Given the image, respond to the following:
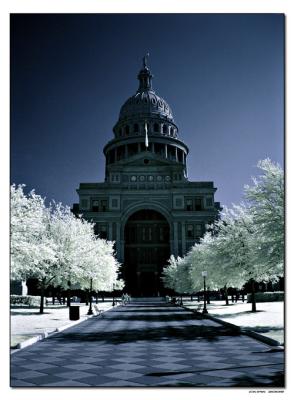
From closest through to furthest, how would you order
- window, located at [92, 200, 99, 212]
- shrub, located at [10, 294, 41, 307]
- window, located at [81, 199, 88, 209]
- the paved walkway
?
the paved walkway → shrub, located at [10, 294, 41, 307] → window, located at [81, 199, 88, 209] → window, located at [92, 200, 99, 212]

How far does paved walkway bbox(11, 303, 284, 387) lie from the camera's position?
30.9 feet

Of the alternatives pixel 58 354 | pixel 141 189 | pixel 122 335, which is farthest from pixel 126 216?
pixel 58 354

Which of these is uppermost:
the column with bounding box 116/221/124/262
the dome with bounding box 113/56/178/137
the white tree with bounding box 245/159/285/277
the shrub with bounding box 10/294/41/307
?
the dome with bounding box 113/56/178/137

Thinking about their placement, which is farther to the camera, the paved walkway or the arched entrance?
the arched entrance

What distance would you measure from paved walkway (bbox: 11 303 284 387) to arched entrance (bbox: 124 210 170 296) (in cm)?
7060

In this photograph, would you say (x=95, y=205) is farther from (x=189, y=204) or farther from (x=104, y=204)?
(x=189, y=204)

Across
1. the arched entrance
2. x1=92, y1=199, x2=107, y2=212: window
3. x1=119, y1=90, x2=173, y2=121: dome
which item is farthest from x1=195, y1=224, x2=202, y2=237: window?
x1=119, y1=90, x2=173, y2=121: dome

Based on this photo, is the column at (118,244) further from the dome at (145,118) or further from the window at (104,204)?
the dome at (145,118)

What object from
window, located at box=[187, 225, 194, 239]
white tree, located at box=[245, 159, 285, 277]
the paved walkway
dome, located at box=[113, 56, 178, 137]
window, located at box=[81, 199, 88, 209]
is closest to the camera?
the paved walkway

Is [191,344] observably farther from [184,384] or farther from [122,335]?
[184,384]

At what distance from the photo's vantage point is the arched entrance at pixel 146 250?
3433 inches

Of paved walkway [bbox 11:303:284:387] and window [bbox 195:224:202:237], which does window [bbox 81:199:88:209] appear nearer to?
window [bbox 195:224:202:237]

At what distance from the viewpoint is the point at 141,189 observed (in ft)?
290

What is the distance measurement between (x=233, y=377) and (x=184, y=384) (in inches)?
43.9
